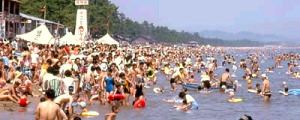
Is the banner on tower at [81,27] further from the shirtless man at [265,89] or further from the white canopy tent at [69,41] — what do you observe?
the shirtless man at [265,89]

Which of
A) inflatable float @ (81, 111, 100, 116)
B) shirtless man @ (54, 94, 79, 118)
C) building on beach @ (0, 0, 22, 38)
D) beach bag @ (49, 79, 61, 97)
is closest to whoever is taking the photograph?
shirtless man @ (54, 94, 79, 118)

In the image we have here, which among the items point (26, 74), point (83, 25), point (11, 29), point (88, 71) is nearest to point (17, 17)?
point (11, 29)

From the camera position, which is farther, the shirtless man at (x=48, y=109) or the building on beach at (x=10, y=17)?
the building on beach at (x=10, y=17)

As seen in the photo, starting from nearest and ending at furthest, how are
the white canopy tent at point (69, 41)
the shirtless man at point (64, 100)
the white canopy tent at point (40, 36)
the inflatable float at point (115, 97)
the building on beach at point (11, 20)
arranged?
the shirtless man at point (64, 100)
the inflatable float at point (115, 97)
the white canopy tent at point (40, 36)
the white canopy tent at point (69, 41)
the building on beach at point (11, 20)

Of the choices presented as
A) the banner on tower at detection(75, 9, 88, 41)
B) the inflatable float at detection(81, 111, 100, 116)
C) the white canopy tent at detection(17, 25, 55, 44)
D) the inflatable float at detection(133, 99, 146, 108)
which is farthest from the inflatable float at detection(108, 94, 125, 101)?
the banner on tower at detection(75, 9, 88, 41)

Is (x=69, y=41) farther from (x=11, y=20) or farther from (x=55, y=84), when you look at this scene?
(x=55, y=84)

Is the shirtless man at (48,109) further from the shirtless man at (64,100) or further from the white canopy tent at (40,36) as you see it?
the white canopy tent at (40,36)

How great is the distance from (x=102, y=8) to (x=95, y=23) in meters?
6.81

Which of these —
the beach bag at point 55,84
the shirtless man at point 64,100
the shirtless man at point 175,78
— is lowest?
the shirtless man at point 175,78

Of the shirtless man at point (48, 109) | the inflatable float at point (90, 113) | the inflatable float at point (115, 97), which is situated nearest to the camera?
the shirtless man at point (48, 109)

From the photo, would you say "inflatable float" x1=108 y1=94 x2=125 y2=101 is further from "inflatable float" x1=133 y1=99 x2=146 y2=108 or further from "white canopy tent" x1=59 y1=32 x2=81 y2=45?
"white canopy tent" x1=59 y1=32 x2=81 y2=45

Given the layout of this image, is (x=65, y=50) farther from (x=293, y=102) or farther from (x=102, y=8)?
(x=102, y=8)

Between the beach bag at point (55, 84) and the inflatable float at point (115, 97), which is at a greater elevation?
the beach bag at point (55, 84)

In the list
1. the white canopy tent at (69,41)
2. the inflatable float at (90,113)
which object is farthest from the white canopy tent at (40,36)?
the inflatable float at (90,113)
